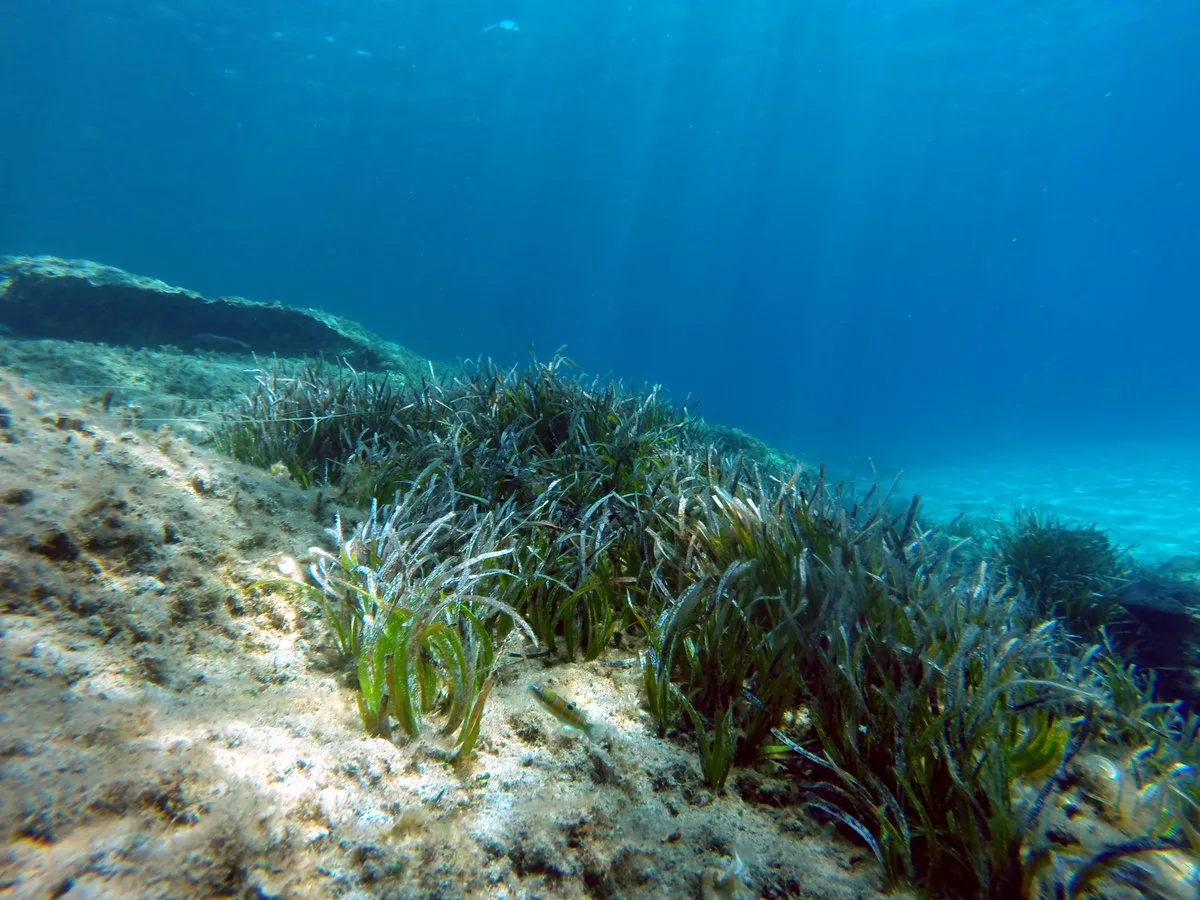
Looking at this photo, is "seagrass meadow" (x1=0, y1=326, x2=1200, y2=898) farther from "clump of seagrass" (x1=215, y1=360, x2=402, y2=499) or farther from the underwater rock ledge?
the underwater rock ledge

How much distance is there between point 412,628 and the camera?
1856 millimetres

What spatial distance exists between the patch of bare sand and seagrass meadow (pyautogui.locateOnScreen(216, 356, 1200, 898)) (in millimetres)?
120

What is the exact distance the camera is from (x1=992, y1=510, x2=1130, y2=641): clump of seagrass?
641cm

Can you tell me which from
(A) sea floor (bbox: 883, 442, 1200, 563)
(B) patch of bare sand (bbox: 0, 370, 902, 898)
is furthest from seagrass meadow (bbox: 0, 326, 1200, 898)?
(A) sea floor (bbox: 883, 442, 1200, 563)

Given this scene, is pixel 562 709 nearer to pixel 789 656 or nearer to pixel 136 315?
pixel 789 656

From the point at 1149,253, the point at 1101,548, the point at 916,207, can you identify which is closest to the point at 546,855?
the point at 1101,548

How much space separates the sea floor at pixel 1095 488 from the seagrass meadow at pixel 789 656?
28.4 feet

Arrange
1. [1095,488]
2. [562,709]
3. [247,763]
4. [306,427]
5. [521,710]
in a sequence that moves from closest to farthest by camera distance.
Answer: [247,763] → [562,709] → [521,710] → [306,427] → [1095,488]

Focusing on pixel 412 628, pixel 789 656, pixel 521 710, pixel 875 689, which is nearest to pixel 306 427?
pixel 412 628

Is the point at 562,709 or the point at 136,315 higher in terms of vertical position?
the point at 136,315

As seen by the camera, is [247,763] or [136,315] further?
[136,315]

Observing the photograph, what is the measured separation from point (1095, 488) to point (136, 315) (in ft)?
111

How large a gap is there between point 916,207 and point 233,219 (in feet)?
395

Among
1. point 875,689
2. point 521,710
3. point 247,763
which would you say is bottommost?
point 247,763
